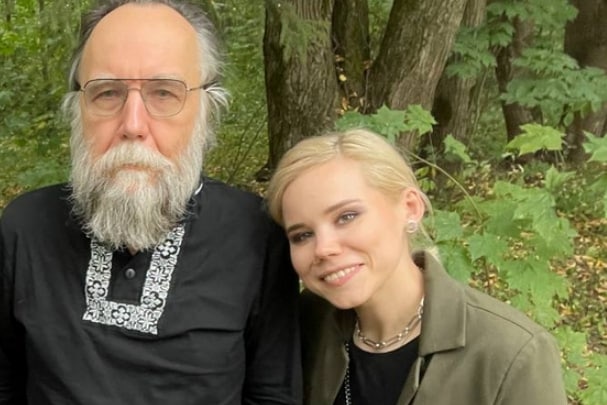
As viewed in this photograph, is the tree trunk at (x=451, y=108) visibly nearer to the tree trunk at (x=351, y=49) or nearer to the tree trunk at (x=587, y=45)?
the tree trunk at (x=351, y=49)

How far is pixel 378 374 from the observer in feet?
7.23

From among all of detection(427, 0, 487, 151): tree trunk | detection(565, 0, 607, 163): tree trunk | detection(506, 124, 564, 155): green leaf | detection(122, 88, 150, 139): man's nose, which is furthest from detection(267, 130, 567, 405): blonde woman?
detection(565, 0, 607, 163): tree trunk

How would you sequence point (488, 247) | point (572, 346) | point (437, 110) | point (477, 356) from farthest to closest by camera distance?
point (437, 110) → point (572, 346) → point (488, 247) → point (477, 356)

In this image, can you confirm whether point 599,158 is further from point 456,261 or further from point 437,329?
point 437,329

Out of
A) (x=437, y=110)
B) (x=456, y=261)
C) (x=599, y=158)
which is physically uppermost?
(x=599, y=158)

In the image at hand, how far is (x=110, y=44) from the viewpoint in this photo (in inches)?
85.1

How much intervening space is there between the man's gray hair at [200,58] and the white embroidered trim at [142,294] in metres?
0.36

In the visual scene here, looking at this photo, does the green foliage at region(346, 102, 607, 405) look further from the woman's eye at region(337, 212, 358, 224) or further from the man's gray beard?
the man's gray beard

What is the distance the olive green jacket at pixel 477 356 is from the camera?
2.00 meters

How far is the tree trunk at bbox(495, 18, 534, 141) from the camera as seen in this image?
800 centimetres

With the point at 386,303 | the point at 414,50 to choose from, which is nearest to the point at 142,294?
the point at 386,303

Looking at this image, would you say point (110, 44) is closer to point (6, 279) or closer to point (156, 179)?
point (156, 179)

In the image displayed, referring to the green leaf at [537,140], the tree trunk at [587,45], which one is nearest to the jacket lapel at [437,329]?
the green leaf at [537,140]

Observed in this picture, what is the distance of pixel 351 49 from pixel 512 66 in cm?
222
